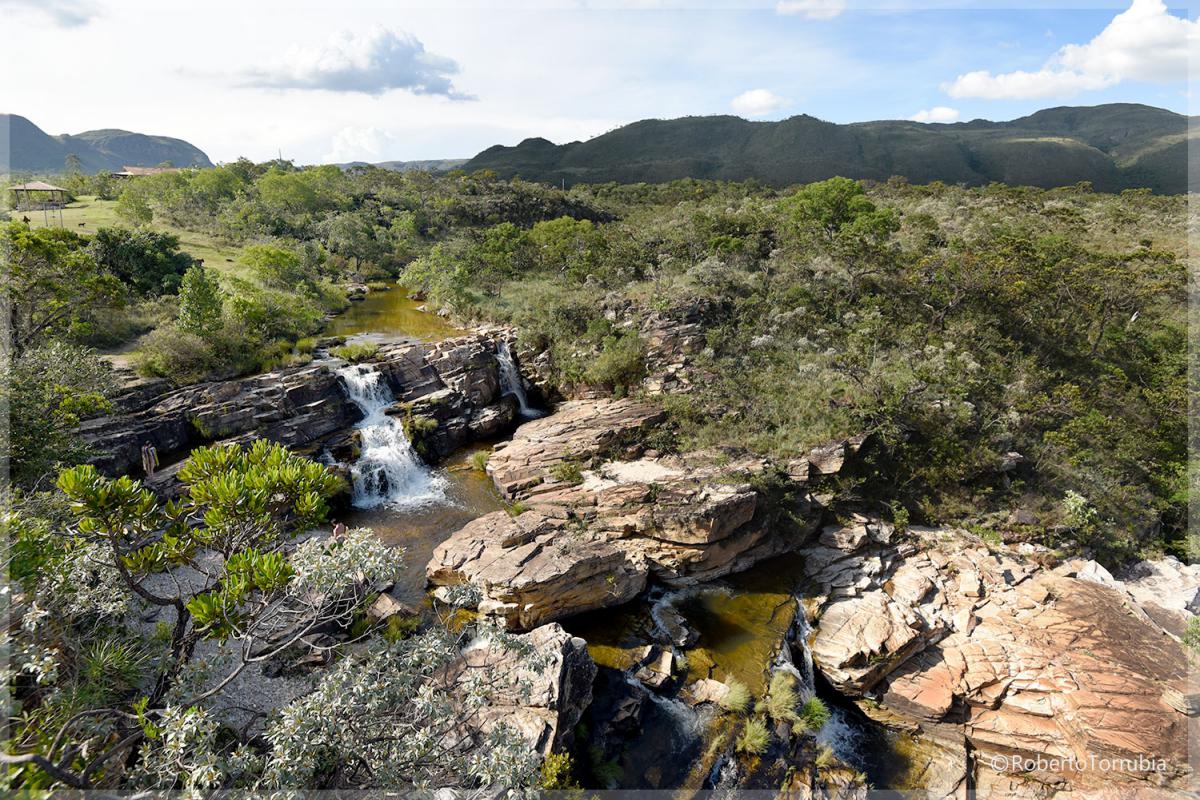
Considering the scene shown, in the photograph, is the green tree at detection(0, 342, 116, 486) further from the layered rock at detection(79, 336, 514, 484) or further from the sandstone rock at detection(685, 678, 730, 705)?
the sandstone rock at detection(685, 678, 730, 705)

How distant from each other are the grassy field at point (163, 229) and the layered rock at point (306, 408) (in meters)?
18.9

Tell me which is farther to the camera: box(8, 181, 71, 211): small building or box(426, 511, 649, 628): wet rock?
box(8, 181, 71, 211): small building

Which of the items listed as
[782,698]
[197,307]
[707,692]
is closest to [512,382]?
[197,307]

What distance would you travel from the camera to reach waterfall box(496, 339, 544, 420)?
29.4 meters

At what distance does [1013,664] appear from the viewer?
14.8 m

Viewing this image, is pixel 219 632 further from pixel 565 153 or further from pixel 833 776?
pixel 565 153

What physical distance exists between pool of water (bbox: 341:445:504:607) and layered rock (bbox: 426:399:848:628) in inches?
33.1

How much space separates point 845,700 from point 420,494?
55.5ft

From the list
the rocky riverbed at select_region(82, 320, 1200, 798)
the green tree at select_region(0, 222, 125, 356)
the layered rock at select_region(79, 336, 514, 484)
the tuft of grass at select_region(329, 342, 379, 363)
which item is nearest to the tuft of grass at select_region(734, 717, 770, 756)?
the rocky riverbed at select_region(82, 320, 1200, 798)

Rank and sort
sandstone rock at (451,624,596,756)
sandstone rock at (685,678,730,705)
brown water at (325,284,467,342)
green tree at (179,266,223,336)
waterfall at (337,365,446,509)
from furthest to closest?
brown water at (325,284,467,342)
green tree at (179,266,223,336)
waterfall at (337,365,446,509)
sandstone rock at (685,678,730,705)
sandstone rock at (451,624,596,756)

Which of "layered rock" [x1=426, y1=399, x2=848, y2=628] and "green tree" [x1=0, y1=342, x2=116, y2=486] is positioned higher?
"green tree" [x1=0, y1=342, x2=116, y2=486]

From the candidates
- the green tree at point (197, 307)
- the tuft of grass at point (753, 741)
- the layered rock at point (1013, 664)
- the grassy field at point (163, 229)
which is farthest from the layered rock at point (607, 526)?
the grassy field at point (163, 229)

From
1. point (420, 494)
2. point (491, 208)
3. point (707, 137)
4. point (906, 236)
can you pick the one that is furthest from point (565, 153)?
point (420, 494)

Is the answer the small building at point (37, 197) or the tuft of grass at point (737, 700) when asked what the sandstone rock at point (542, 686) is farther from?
the small building at point (37, 197)
